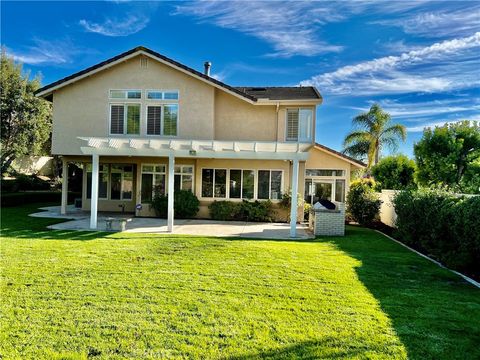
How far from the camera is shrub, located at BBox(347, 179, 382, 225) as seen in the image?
17312mm

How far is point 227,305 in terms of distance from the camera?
18.8 ft

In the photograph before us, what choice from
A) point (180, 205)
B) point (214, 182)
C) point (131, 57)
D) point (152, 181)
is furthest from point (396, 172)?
point (131, 57)

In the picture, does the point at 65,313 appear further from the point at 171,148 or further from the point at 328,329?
the point at 171,148

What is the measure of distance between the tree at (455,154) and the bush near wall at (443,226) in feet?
24.5

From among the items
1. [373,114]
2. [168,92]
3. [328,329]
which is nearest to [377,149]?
[373,114]

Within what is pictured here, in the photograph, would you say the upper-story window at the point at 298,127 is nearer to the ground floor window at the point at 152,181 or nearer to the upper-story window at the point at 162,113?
the upper-story window at the point at 162,113

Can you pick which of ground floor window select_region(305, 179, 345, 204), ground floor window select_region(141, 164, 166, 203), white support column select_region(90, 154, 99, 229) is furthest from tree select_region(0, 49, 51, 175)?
ground floor window select_region(305, 179, 345, 204)

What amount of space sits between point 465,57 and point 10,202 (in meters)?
28.9

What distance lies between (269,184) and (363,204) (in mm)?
5427

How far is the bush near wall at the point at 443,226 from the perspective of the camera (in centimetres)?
823

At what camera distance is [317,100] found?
683 inches

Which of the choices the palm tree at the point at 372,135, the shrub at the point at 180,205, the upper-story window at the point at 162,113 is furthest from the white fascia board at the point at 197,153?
the palm tree at the point at 372,135

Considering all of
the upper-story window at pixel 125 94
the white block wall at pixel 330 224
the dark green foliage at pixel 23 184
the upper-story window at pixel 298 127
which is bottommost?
the white block wall at pixel 330 224

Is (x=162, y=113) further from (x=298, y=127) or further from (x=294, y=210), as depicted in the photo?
(x=294, y=210)
